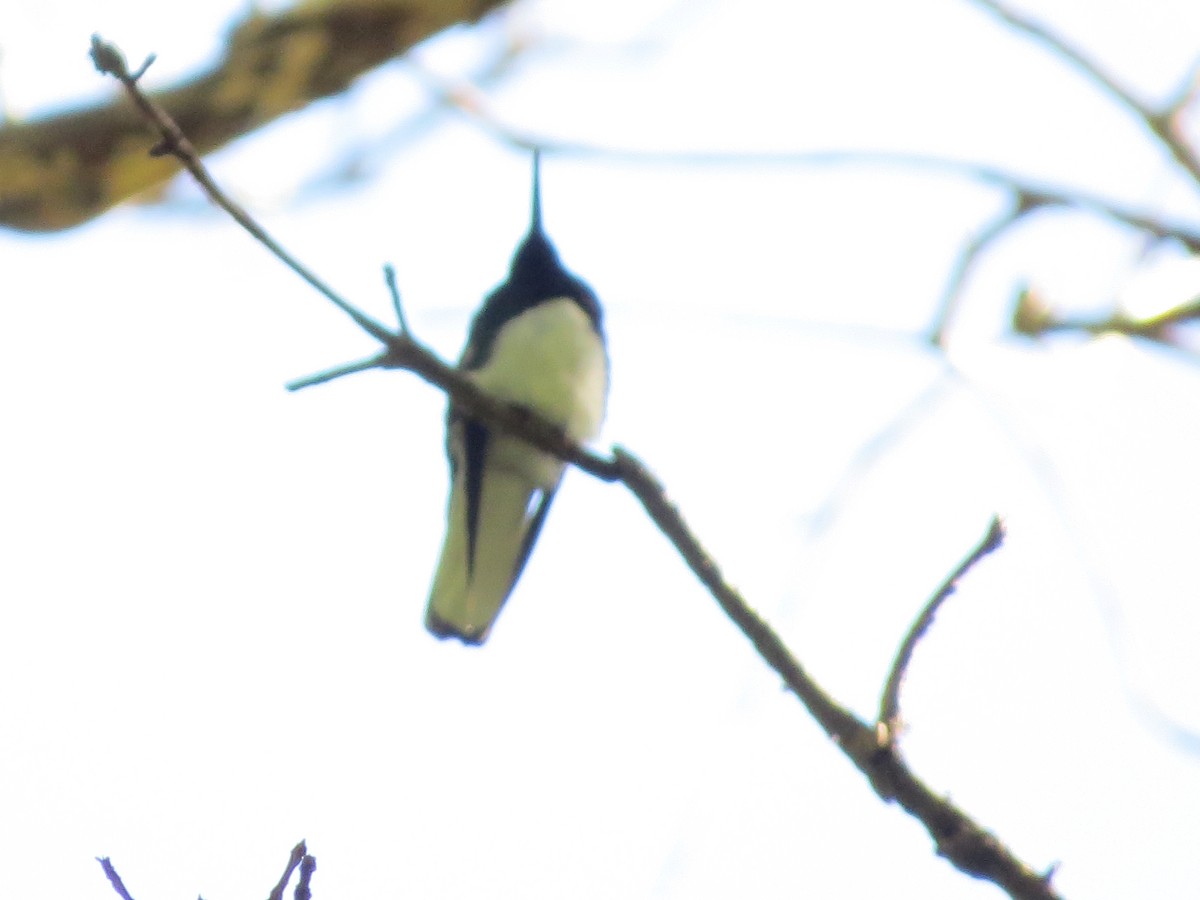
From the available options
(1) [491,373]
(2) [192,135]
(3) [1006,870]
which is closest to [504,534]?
(1) [491,373]

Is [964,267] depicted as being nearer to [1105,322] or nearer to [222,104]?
[1105,322]

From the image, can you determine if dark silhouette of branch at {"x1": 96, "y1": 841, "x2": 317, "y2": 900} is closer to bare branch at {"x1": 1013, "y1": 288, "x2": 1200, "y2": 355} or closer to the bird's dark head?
bare branch at {"x1": 1013, "y1": 288, "x2": 1200, "y2": 355}

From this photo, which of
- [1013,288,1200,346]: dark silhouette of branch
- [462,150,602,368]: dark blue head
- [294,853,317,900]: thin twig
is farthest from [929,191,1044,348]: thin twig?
[462,150,602,368]: dark blue head

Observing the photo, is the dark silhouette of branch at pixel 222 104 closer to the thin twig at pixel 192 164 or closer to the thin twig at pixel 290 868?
the thin twig at pixel 192 164

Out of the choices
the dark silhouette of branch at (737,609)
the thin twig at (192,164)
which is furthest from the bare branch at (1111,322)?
the thin twig at (192,164)

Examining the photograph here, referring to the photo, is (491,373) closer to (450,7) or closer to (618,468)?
(450,7)
